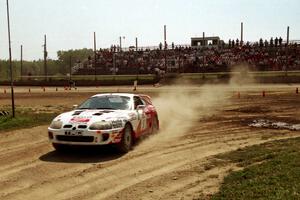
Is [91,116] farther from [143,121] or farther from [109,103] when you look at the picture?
[143,121]

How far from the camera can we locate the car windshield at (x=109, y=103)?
11.1 meters

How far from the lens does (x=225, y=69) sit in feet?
170

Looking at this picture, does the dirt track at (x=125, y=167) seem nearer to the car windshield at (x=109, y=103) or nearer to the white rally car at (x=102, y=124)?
the white rally car at (x=102, y=124)

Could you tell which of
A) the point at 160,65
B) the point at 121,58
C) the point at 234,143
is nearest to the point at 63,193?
the point at 234,143

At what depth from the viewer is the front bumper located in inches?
373

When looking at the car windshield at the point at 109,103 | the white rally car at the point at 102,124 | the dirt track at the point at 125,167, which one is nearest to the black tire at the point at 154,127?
the dirt track at the point at 125,167

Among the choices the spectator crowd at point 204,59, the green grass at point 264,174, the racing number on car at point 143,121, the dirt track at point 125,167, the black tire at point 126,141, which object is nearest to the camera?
the green grass at point 264,174

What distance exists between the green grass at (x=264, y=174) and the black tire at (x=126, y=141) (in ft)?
7.47

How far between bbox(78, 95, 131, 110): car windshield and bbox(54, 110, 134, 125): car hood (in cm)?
48

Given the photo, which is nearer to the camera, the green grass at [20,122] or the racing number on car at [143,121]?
the racing number on car at [143,121]

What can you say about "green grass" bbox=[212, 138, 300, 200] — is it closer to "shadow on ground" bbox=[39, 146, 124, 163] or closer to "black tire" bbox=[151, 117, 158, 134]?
"shadow on ground" bbox=[39, 146, 124, 163]

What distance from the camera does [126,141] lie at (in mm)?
10234

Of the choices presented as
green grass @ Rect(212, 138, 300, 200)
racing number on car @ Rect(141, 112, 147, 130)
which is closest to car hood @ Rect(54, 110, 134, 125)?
racing number on car @ Rect(141, 112, 147, 130)

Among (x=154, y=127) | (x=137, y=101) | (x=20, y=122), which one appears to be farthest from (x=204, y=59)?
(x=137, y=101)
